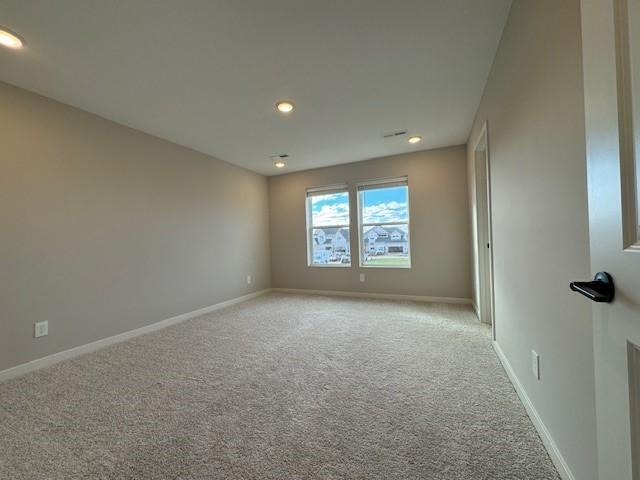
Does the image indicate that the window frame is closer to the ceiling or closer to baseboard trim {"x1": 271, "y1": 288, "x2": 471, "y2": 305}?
baseboard trim {"x1": 271, "y1": 288, "x2": 471, "y2": 305}

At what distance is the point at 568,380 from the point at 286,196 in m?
4.67

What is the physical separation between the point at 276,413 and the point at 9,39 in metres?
2.91

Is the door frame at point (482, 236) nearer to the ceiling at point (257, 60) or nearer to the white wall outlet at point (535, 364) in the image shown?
the ceiling at point (257, 60)

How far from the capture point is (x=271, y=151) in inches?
155

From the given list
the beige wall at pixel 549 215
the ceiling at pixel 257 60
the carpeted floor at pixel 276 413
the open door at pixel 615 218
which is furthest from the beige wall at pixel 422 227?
the open door at pixel 615 218

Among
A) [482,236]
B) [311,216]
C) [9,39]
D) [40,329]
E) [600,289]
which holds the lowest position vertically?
[40,329]

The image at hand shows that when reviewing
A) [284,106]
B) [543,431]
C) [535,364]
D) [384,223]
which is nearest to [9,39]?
[284,106]

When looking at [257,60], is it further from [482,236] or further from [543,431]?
[482,236]

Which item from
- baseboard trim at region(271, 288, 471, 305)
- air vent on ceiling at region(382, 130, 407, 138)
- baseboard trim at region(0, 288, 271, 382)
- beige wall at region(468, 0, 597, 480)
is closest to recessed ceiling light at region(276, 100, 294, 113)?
air vent on ceiling at region(382, 130, 407, 138)

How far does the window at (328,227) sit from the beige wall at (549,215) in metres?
3.03

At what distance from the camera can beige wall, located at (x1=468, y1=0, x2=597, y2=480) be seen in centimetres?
95

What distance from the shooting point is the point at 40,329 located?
90.1 inches

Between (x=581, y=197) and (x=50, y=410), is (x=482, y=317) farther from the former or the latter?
(x=50, y=410)

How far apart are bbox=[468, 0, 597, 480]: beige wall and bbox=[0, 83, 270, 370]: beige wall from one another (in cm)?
362
